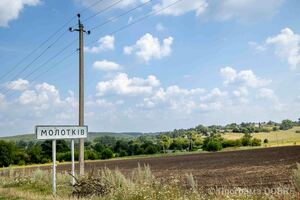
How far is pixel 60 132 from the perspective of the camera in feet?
57.4

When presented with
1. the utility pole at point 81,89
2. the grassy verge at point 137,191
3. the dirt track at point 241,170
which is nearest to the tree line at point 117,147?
the dirt track at point 241,170

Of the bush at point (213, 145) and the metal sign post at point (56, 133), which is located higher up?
the metal sign post at point (56, 133)

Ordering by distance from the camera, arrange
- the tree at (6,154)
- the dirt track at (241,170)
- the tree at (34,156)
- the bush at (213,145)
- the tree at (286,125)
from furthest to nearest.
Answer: the tree at (286,125), the bush at (213,145), the tree at (34,156), the tree at (6,154), the dirt track at (241,170)

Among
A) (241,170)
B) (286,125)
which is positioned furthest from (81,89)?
(286,125)

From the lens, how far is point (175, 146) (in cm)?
13238

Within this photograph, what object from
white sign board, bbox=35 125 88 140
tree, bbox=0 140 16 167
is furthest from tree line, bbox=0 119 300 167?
white sign board, bbox=35 125 88 140

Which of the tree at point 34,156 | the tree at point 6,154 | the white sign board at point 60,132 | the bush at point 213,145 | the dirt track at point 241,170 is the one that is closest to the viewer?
the white sign board at point 60,132

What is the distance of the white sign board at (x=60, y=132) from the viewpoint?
55.2ft

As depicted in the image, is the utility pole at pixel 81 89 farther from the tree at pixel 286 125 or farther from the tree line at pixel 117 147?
the tree at pixel 286 125

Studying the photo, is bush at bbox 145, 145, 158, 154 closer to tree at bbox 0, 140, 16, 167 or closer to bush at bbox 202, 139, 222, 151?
bush at bbox 202, 139, 222, 151

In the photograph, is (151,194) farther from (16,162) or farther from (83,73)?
(16,162)

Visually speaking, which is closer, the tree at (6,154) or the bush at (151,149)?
the tree at (6,154)

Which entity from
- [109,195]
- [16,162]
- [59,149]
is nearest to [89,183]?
[109,195]

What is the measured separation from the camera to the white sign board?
16828 mm
